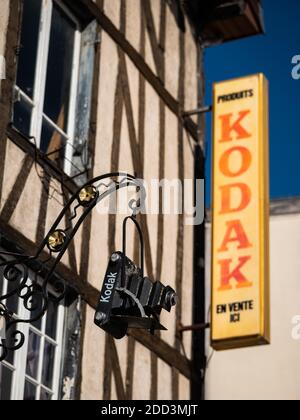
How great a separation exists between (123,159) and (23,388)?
2909 millimetres

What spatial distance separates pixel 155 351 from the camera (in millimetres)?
10906

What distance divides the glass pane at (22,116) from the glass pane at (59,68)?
0.39m

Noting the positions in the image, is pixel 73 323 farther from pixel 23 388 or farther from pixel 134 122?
pixel 134 122

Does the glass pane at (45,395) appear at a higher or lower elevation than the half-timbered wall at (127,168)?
lower

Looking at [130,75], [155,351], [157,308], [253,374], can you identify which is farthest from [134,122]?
[157,308]

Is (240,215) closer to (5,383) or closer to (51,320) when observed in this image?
(51,320)

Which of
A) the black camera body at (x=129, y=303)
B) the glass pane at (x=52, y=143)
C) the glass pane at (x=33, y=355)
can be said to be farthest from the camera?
the glass pane at (x=52, y=143)

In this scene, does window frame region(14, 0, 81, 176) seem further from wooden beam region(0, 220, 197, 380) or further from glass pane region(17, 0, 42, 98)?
wooden beam region(0, 220, 197, 380)

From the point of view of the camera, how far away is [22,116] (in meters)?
9.48

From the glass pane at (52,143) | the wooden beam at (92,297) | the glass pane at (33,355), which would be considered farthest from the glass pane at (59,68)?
the glass pane at (33,355)

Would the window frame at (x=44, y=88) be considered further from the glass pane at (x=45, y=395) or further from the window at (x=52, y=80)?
the glass pane at (x=45, y=395)

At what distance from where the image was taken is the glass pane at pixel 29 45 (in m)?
9.59

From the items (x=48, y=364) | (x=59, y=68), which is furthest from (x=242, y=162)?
(x=48, y=364)

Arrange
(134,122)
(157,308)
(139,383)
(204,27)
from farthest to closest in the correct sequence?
(204,27)
(134,122)
(139,383)
(157,308)
